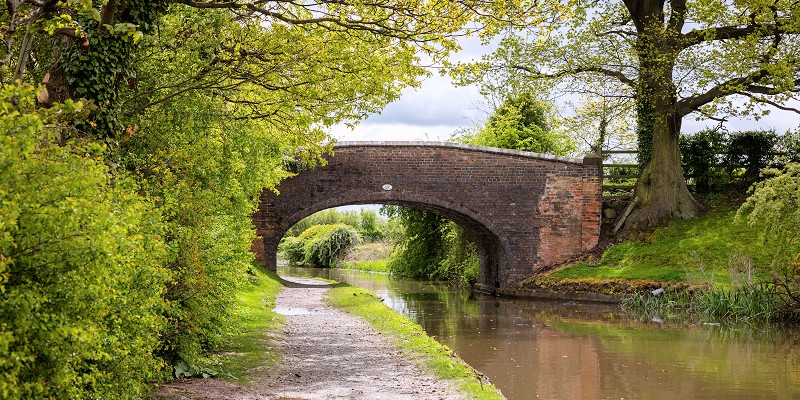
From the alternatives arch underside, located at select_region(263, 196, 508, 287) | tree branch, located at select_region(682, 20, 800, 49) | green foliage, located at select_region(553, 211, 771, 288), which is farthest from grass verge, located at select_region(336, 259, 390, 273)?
tree branch, located at select_region(682, 20, 800, 49)

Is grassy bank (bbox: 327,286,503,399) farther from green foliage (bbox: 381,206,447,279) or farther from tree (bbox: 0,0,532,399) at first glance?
green foliage (bbox: 381,206,447,279)

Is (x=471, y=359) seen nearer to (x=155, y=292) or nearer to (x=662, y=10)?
(x=155, y=292)

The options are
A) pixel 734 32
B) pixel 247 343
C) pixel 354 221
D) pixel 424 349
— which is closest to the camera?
pixel 424 349

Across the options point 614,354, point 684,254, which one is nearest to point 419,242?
point 684,254

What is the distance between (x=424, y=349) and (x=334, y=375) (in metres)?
1.56

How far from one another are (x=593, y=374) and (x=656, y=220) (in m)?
13.2

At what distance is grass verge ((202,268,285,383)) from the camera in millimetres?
8445

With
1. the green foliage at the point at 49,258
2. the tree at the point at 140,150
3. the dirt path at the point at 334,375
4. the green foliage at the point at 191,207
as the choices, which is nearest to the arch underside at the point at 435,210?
the tree at the point at 140,150

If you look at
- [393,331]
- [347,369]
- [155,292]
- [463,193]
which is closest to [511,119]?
[463,193]

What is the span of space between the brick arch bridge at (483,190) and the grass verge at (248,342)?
793 cm

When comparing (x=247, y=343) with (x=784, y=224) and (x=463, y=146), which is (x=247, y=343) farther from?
(x=463, y=146)

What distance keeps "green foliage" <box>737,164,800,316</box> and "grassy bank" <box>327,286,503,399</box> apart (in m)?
6.99

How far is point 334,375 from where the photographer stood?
8438 mm

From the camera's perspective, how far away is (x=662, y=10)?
2192 cm
